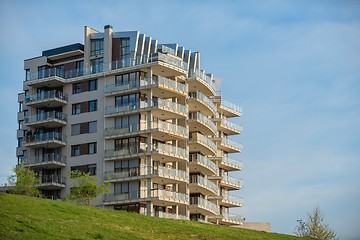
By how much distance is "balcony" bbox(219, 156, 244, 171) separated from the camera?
117938 mm

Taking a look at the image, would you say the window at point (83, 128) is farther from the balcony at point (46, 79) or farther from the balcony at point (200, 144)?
the balcony at point (200, 144)

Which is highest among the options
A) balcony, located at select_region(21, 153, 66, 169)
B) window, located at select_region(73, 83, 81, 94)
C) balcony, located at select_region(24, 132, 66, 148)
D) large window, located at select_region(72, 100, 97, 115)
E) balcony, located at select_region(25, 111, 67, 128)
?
window, located at select_region(73, 83, 81, 94)

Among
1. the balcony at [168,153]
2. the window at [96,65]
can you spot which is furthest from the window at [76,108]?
the balcony at [168,153]

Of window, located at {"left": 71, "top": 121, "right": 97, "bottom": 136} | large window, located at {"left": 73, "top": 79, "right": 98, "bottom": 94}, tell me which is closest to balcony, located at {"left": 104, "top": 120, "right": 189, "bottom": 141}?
window, located at {"left": 71, "top": 121, "right": 97, "bottom": 136}

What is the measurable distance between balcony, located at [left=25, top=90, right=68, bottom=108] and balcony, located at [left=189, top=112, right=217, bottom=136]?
1732cm

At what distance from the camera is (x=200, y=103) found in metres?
102

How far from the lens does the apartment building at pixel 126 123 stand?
92.6 metres

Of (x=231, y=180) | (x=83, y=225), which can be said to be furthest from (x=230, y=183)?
(x=83, y=225)

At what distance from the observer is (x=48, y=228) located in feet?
162

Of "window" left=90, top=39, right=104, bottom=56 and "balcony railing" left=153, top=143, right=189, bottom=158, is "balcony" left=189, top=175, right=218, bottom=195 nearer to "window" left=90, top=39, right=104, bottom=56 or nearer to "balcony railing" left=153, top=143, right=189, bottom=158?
"balcony railing" left=153, top=143, right=189, bottom=158

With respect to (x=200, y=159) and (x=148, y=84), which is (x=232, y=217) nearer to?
(x=200, y=159)

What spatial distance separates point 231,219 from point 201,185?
17.1m

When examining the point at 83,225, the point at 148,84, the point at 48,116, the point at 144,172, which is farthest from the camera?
the point at 48,116

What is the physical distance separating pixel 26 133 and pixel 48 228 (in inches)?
2186
